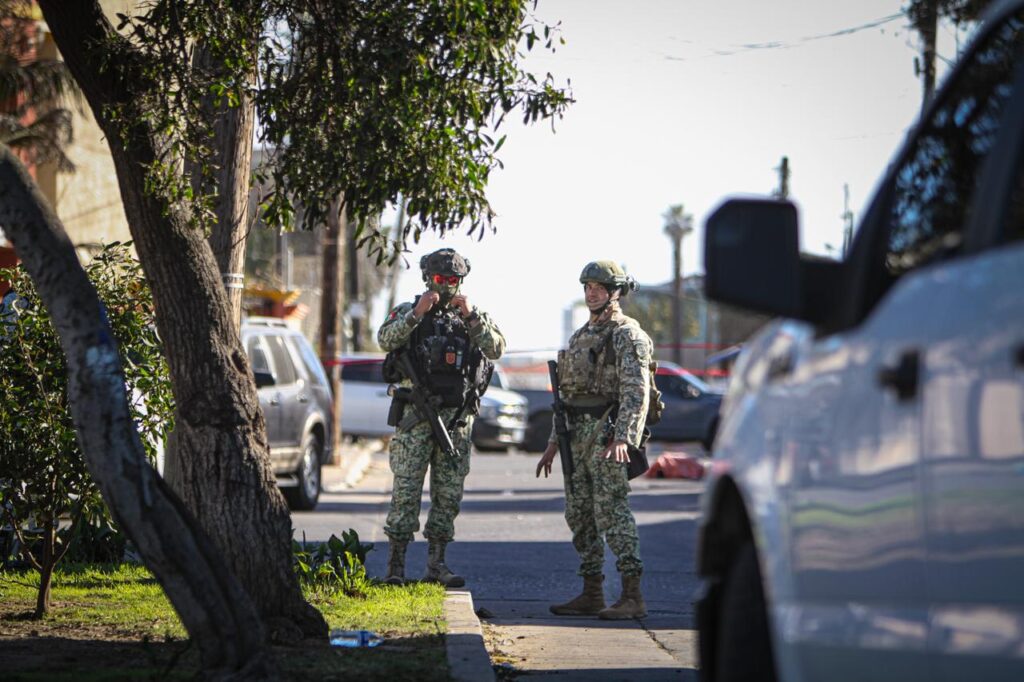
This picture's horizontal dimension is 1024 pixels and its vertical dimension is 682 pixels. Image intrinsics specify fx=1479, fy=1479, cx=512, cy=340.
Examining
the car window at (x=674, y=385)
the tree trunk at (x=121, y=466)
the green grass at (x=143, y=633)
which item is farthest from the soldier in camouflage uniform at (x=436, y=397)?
the car window at (x=674, y=385)

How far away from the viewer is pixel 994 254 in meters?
2.50

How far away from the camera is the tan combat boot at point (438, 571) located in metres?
9.21

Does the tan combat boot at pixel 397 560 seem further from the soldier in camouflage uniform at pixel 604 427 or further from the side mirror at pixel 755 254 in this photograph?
the side mirror at pixel 755 254

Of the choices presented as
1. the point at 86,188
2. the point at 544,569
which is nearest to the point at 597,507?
the point at 544,569

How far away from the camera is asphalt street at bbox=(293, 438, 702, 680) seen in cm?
729

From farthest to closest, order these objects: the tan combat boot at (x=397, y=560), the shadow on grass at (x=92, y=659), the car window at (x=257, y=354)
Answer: the car window at (x=257, y=354)
the tan combat boot at (x=397, y=560)
the shadow on grass at (x=92, y=659)

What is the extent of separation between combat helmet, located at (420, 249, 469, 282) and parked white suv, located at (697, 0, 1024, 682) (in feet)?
18.6

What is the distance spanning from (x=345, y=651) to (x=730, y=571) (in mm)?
3171

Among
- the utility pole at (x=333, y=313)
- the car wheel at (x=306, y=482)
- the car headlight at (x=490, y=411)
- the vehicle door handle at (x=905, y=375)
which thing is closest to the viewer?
the vehicle door handle at (x=905, y=375)

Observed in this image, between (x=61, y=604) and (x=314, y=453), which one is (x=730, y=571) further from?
(x=314, y=453)

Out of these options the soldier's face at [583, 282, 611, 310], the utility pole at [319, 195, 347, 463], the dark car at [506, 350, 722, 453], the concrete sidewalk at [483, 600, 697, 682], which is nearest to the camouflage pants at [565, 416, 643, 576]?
the concrete sidewalk at [483, 600, 697, 682]

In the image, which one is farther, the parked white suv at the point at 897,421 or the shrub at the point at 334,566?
the shrub at the point at 334,566

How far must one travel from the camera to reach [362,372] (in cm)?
2783

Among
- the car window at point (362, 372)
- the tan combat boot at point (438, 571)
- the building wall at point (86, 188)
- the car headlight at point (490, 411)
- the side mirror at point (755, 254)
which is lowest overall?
the tan combat boot at point (438, 571)
